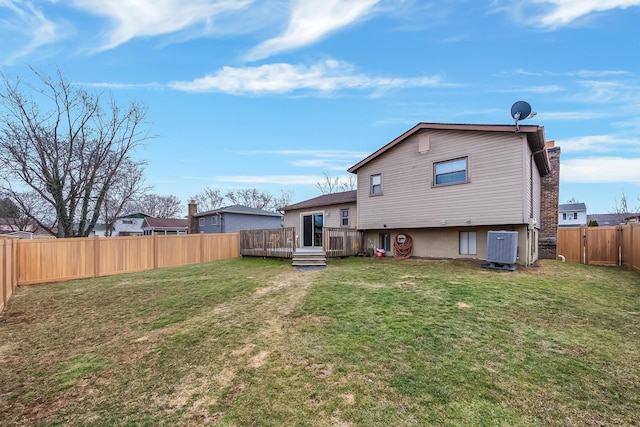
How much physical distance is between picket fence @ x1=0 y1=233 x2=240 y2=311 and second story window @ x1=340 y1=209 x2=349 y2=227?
22.6 ft

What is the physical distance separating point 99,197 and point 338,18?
1755cm

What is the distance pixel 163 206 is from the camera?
1954 inches

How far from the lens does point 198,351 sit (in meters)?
3.97

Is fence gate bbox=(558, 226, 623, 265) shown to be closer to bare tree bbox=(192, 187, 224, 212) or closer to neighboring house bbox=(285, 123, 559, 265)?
neighboring house bbox=(285, 123, 559, 265)

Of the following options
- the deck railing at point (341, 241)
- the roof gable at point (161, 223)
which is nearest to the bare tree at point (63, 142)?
the roof gable at point (161, 223)

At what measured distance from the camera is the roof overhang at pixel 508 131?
30.4 ft

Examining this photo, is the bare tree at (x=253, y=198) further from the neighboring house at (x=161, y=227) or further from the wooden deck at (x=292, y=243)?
the wooden deck at (x=292, y=243)

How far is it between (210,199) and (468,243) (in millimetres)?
43319

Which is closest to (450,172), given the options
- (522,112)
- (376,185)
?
(522,112)

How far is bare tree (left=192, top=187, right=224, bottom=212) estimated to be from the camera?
47781 millimetres

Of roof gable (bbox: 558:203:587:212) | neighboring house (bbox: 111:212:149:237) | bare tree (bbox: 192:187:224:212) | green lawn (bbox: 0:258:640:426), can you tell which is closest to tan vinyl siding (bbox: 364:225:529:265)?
green lawn (bbox: 0:258:640:426)

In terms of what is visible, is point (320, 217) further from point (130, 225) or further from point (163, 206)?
point (163, 206)

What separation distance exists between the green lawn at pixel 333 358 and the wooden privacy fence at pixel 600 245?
522cm

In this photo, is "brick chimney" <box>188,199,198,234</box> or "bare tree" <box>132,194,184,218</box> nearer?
"brick chimney" <box>188,199,198,234</box>
